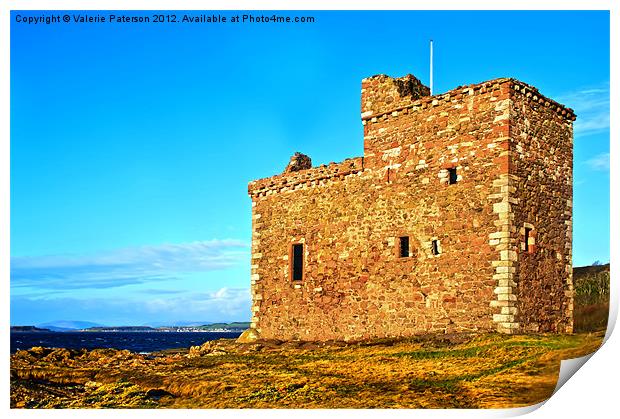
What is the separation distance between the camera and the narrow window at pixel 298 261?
25.5 meters

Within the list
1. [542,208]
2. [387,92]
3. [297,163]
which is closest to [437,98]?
[387,92]

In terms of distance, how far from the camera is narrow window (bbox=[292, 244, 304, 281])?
25.5 meters

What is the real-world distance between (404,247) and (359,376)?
519 cm

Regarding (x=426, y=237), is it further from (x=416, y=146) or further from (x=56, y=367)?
(x=56, y=367)

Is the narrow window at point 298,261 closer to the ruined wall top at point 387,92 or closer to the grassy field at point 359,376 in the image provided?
the grassy field at point 359,376

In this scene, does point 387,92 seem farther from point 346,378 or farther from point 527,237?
point 346,378

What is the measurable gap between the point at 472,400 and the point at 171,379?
26.7ft

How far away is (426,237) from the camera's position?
2123 centimetres

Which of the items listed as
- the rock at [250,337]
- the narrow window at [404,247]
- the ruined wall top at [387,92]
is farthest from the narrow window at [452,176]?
the rock at [250,337]

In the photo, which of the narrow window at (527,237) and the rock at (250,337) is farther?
the rock at (250,337)

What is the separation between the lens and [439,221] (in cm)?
2097

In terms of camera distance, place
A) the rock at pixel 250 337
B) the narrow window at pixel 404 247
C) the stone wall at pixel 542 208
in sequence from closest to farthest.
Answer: the stone wall at pixel 542 208
the narrow window at pixel 404 247
the rock at pixel 250 337

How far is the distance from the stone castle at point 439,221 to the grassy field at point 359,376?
3.27 feet
